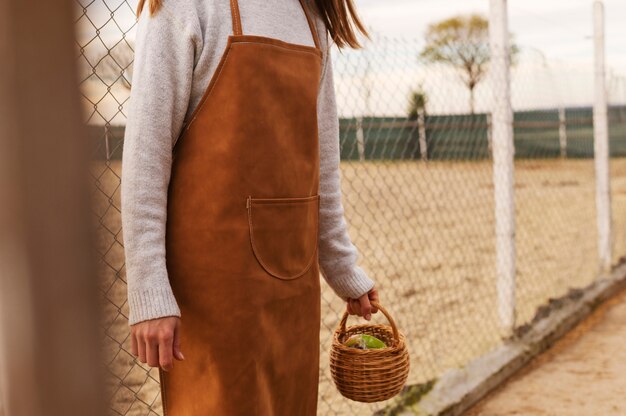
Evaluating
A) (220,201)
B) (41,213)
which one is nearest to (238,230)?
(220,201)

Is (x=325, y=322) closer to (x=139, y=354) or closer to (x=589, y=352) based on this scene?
(x=589, y=352)

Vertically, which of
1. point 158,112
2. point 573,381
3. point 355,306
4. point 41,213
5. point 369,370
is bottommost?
point 573,381

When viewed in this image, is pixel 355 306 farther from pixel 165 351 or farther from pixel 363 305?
pixel 165 351

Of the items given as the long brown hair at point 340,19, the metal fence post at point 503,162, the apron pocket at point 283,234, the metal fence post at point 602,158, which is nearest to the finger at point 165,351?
the apron pocket at point 283,234

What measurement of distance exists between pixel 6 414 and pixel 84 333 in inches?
3.7

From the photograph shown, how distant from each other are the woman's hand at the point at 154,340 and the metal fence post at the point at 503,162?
2.72 m

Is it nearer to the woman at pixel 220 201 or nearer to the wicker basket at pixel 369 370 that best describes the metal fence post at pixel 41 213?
the woman at pixel 220 201

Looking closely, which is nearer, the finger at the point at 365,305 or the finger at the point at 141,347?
the finger at the point at 141,347

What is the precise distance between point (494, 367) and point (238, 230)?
237 centimetres

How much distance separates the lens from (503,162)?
12.1ft

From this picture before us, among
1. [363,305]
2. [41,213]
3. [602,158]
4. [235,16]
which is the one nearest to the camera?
[41,213]

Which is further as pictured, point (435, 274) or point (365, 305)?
Result: point (435, 274)

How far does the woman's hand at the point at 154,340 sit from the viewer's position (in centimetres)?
130

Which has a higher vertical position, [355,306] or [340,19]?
[340,19]
